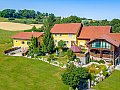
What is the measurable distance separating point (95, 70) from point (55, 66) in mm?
8460

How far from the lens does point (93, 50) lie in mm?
59344

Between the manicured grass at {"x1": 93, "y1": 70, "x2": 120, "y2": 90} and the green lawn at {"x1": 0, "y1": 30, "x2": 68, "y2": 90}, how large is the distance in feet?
20.3

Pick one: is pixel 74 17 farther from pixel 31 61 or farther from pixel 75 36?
pixel 31 61

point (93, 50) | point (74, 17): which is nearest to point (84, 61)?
point (93, 50)

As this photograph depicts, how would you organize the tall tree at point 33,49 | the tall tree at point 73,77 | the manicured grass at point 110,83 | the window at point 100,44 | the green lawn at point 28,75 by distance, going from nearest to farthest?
the tall tree at point 73,77, the green lawn at point 28,75, the manicured grass at point 110,83, the window at point 100,44, the tall tree at point 33,49

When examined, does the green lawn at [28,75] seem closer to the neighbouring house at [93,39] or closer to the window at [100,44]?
the neighbouring house at [93,39]

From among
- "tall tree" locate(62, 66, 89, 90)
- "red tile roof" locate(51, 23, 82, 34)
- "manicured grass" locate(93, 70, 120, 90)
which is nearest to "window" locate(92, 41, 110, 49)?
"manicured grass" locate(93, 70, 120, 90)

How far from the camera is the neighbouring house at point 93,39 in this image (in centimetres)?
5628

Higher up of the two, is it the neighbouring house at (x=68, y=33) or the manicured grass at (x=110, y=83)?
the neighbouring house at (x=68, y=33)

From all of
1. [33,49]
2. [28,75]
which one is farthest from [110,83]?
[33,49]

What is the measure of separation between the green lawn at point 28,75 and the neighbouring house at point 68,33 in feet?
55.7

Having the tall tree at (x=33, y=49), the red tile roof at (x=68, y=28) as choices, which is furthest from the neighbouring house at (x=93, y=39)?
the tall tree at (x=33, y=49)

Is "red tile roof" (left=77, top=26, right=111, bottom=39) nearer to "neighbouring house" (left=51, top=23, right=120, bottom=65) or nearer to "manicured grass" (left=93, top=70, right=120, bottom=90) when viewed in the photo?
"neighbouring house" (left=51, top=23, right=120, bottom=65)

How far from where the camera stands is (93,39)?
57.5m
